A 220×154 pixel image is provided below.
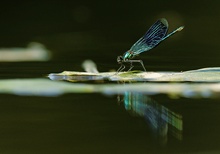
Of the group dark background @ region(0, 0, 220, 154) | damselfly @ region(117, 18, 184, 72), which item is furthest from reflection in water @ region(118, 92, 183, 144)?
damselfly @ region(117, 18, 184, 72)

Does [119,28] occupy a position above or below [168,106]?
above

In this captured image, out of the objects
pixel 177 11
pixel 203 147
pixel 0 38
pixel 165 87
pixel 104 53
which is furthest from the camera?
pixel 177 11

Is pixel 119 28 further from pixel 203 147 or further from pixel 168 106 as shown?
pixel 203 147

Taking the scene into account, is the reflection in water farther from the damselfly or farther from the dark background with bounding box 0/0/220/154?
Answer: the damselfly

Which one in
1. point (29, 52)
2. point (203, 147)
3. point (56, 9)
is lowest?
point (203, 147)

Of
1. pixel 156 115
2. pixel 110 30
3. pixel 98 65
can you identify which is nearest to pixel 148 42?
pixel 98 65

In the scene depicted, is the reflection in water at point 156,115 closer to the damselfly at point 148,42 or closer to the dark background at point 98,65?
the dark background at point 98,65

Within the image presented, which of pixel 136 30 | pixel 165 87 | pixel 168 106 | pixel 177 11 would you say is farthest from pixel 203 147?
pixel 177 11
